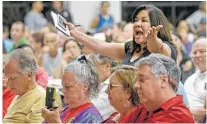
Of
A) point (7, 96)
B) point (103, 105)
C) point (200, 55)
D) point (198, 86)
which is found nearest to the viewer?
point (103, 105)

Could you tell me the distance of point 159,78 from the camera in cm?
472

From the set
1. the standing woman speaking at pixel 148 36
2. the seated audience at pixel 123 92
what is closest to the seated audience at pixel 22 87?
the standing woman speaking at pixel 148 36

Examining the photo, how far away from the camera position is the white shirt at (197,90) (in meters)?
6.80

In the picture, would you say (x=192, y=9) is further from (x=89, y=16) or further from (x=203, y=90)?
(x=203, y=90)

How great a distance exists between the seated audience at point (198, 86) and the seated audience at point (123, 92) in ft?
4.64

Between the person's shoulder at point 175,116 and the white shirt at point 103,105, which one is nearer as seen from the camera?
the person's shoulder at point 175,116

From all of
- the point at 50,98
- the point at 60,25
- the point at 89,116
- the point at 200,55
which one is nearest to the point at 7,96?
the point at 60,25

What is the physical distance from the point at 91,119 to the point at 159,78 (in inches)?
31.2

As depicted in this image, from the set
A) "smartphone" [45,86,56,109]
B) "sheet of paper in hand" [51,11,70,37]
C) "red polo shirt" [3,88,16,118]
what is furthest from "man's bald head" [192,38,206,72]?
"smartphone" [45,86,56,109]

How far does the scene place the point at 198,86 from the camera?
Result: 6984 mm

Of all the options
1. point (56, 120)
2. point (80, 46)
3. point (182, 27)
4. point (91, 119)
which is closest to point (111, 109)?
point (91, 119)

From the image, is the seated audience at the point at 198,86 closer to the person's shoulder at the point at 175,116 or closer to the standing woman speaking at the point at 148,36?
the standing woman speaking at the point at 148,36

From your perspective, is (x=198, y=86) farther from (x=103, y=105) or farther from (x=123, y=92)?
(x=123, y=92)

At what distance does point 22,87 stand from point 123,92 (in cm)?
108
